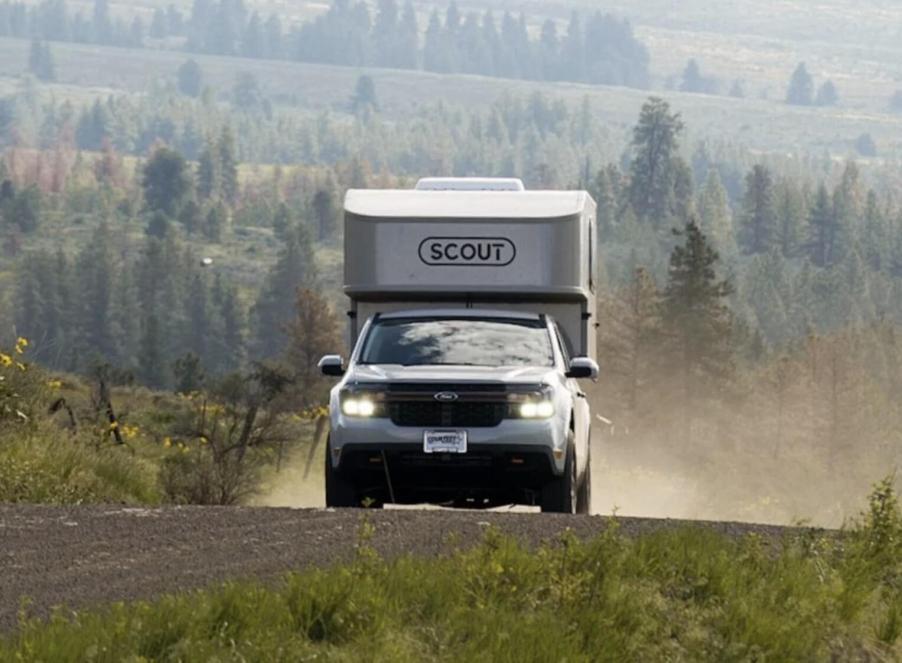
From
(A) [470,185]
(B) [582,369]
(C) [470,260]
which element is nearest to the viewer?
(B) [582,369]

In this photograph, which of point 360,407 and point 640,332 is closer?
point 360,407

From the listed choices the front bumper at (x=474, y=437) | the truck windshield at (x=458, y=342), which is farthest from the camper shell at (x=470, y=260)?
the front bumper at (x=474, y=437)

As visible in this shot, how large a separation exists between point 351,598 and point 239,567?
168 centimetres

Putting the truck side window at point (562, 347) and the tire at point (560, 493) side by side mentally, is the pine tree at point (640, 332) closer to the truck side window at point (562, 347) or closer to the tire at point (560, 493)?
the truck side window at point (562, 347)

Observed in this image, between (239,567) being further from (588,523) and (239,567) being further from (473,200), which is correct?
(473,200)

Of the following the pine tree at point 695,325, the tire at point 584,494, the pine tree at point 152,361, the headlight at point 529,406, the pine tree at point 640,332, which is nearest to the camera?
the headlight at point 529,406

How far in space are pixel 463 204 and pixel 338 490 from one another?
482 centimetres

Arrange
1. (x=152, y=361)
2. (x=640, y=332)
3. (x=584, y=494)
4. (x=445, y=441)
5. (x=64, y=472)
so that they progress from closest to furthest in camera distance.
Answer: (x=445, y=441) < (x=64, y=472) < (x=584, y=494) < (x=640, y=332) < (x=152, y=361)

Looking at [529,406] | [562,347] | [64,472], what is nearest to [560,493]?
[529,406]

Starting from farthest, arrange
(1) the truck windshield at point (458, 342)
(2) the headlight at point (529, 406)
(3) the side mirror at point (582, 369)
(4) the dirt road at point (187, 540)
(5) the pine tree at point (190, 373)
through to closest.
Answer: (5) the pine tree at point (190, 373)
(3) the side mirror at point (582, 369)
(1) the truck windshield at point (458, 342)
(2) the headlight at point (529, 406)
(4) the dirt road at point (187, 540)

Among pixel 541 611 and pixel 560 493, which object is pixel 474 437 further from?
pixel 541 611

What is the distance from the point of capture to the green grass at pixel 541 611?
837cm

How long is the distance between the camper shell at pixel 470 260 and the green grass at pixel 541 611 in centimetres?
751

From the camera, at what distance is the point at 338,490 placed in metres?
15.6
